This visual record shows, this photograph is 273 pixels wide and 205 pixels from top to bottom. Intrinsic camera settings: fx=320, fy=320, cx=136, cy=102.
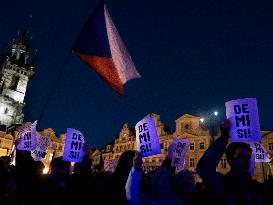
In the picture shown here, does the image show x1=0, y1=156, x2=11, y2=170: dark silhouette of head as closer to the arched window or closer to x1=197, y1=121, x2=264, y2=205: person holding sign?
x1=197, y1=121, x2=264, y2=205: person holding sign

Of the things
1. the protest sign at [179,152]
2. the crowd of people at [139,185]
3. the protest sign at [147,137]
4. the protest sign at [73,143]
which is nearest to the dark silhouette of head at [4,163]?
the crowd of people at [139,185]

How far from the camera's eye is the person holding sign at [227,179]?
3451 millimetres

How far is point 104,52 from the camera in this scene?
707 cm

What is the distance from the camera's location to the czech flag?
689 cm

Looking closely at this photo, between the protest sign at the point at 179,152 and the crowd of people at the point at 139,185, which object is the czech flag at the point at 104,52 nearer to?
the crowd of people at the point at 139,185

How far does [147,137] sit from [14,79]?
7201cm

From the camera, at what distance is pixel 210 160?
11.4ft

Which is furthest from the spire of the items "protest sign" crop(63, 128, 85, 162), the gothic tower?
"protest sign" crop(63, 128, 85, 162)

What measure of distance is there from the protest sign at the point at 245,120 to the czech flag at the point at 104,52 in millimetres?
2241

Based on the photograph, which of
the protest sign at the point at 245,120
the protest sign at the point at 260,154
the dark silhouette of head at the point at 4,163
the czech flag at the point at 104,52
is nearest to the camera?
the protest sign at the point at 245,120

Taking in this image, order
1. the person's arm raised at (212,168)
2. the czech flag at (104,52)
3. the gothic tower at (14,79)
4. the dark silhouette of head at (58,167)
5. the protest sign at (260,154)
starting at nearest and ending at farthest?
1. the person's arm raised at (212,168)
2. the dark silhouette of head at (58,167)
3. the czech flag at (104,52)
4. the protest sign at (260,154)
5. the gothic tower at (14,79)

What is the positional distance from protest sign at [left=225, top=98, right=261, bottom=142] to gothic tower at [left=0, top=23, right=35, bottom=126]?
6627cm

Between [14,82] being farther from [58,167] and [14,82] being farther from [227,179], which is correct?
[227,179]

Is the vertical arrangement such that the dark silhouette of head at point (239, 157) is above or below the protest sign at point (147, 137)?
below
